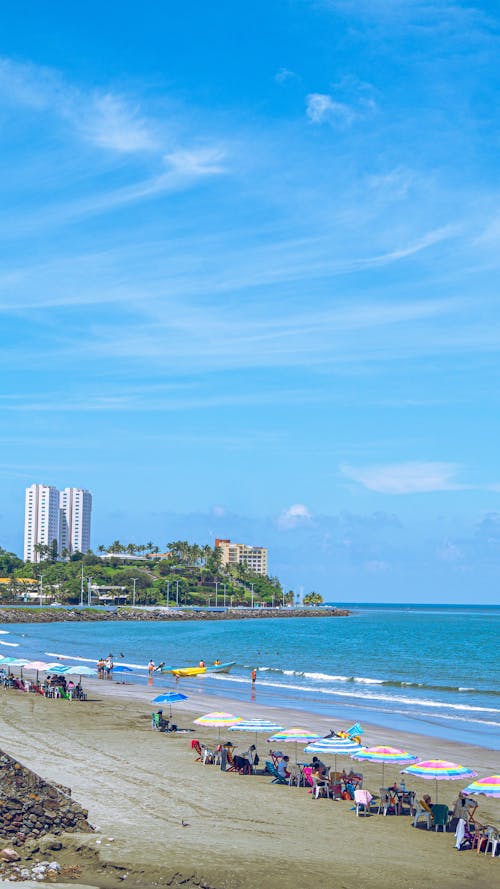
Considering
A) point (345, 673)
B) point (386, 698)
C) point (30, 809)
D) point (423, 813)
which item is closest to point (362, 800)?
point (423, 813)

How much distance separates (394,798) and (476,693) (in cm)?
3631

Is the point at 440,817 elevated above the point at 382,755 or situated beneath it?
situated beneath

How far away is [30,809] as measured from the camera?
746 inches

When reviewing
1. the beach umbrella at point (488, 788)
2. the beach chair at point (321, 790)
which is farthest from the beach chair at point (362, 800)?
the beach umbrella at point (488, 788)

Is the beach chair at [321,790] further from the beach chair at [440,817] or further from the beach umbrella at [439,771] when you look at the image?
the beach chair at [440,817]

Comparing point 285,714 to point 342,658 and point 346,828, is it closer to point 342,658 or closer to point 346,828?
point 346,828

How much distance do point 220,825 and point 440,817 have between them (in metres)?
5.57

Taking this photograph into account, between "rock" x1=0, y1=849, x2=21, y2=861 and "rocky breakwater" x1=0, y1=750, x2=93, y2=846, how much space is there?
50 centimetres

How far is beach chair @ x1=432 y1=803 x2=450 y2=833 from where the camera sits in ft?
73.5

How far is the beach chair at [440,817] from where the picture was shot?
73.5 feet

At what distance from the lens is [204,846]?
19016mm

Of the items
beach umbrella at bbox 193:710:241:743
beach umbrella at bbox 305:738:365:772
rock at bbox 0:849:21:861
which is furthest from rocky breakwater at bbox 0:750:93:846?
beach umbrella at bbox 193:710:241:743

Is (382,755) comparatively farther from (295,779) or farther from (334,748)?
(295,779)

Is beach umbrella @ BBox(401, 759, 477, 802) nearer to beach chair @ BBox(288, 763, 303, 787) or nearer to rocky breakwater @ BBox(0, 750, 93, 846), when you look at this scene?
beach chair @ BBox(288, 763, 303, 787)
